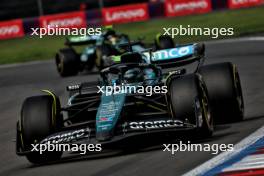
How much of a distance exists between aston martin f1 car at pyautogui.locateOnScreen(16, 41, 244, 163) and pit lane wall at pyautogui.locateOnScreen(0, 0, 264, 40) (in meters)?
28.7

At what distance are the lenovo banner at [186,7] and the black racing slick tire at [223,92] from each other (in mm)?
29141

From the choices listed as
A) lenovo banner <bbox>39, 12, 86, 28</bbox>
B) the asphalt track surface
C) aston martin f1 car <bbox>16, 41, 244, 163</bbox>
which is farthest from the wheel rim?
lenovo banner <bbox>39, 12, 86, 28</bbox>

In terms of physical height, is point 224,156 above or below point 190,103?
below

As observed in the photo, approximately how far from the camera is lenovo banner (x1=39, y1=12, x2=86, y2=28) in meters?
42.2

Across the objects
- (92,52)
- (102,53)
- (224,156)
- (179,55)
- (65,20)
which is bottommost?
(65,20)

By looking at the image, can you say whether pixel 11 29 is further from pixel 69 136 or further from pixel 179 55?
pixel 69 136

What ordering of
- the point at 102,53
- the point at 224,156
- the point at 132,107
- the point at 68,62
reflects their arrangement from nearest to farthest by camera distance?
the point at 224,156
the point at 132,107
the point at 102,53
the point at 68,62

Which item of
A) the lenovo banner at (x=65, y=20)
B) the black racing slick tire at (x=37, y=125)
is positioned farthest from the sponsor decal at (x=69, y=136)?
the lenovo banner at (x=65, y=20)

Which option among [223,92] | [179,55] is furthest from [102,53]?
[223,92]

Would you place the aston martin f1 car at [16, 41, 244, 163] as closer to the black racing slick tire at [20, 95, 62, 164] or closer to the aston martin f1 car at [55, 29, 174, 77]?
the black racing slick tire at [20, 95, 62, 164]

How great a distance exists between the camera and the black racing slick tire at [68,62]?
2445cm

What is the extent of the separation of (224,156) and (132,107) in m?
2.53

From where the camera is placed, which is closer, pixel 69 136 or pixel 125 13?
pixel 69 136

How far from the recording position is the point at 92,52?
80.6ft
